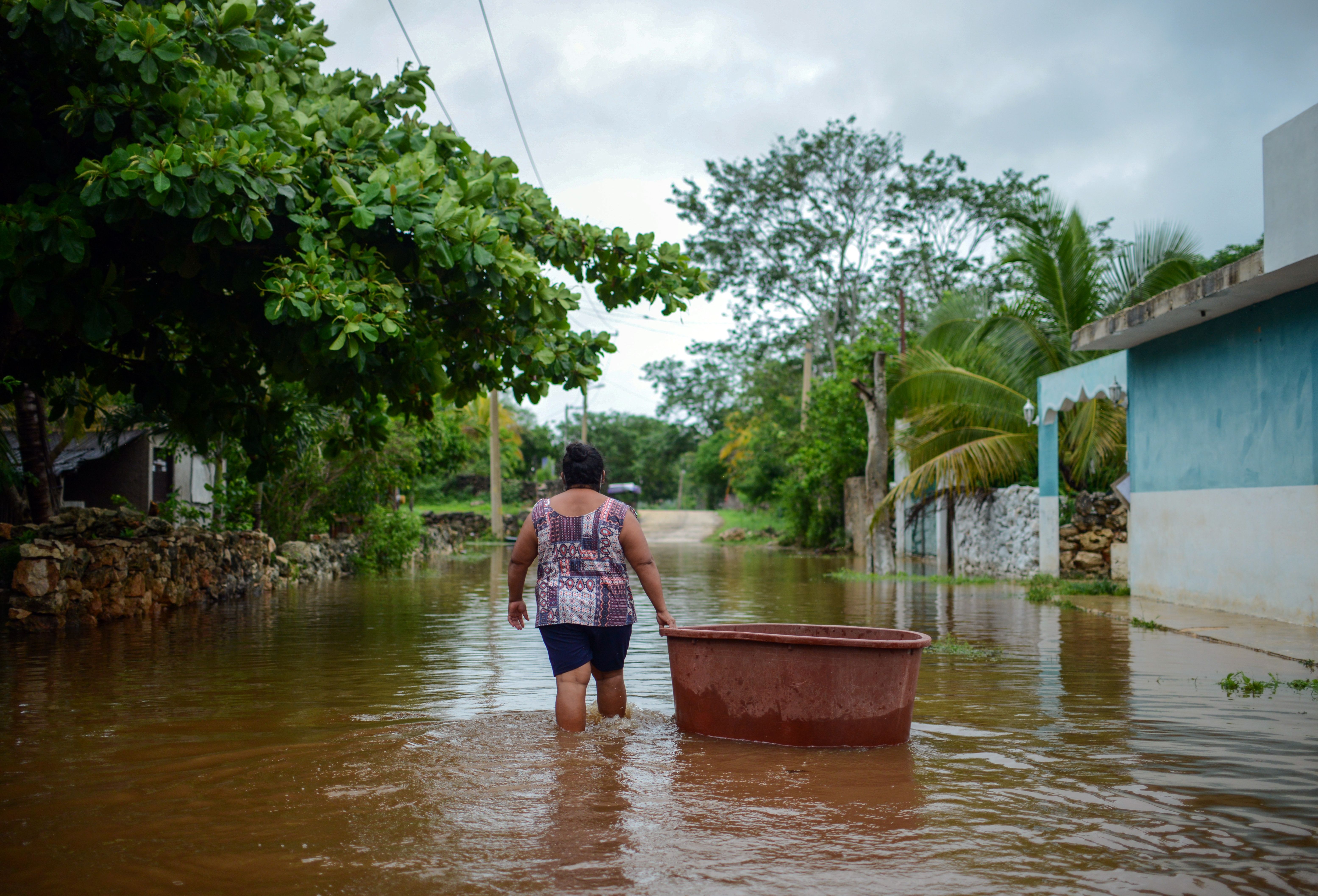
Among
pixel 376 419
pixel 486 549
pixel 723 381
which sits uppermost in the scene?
pixel 723 381

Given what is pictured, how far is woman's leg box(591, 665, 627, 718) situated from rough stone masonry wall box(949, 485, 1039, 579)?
1367cm

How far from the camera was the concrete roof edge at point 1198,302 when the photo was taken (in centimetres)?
1002

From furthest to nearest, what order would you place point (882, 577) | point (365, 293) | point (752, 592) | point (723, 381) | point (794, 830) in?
point (723, 381)
point (882, 577)
point (752, 592)
point (365, 293)
point (794, 830)

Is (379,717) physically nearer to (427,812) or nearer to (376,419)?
(427,812)

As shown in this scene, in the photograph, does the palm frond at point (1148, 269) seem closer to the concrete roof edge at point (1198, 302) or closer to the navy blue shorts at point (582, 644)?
the concrete roof edge at point (1198, 302)

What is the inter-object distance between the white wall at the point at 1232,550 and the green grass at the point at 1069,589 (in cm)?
61

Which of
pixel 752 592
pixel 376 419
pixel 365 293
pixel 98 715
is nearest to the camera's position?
pixel 98 715

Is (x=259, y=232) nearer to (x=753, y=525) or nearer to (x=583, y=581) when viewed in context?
(x=583, y=581)

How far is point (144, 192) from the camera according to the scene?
7125mm

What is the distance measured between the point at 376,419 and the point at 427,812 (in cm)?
827

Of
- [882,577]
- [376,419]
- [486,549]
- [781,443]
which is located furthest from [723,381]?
[376,419]

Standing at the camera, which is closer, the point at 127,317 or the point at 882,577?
the point at 127,317

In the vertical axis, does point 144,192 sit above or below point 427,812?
above

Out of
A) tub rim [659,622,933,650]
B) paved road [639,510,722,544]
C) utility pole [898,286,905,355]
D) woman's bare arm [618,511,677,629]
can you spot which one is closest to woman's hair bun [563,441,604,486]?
woman's bare arm [618,511,677,629]
